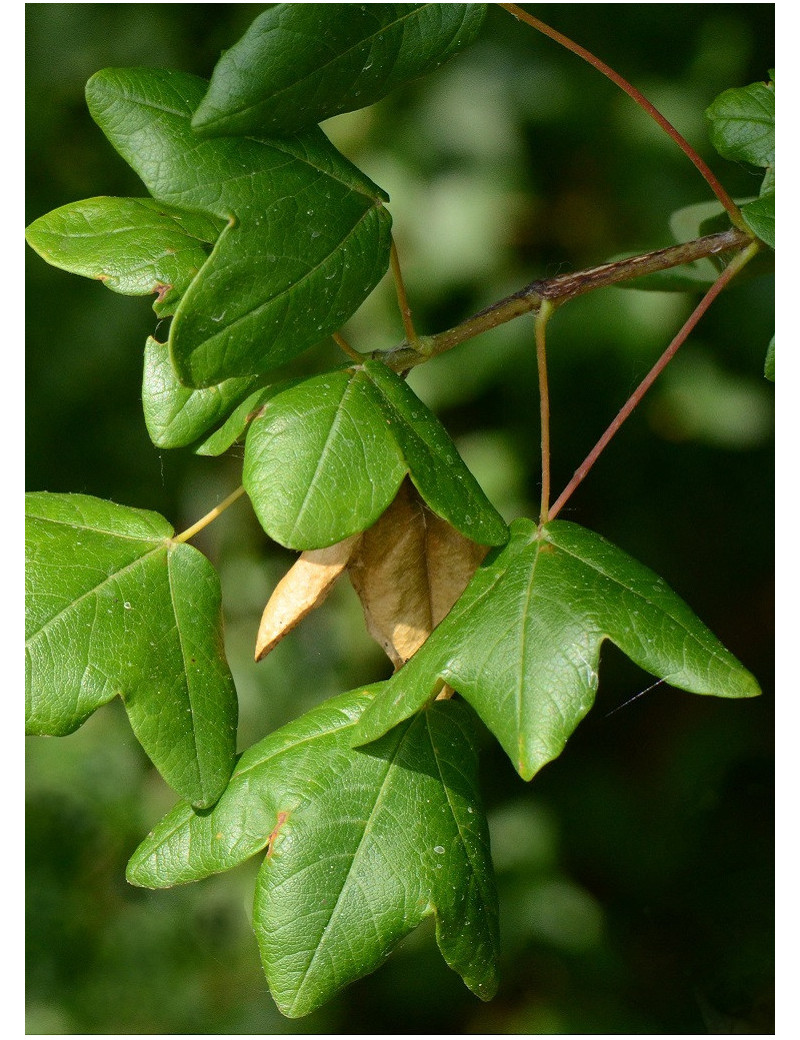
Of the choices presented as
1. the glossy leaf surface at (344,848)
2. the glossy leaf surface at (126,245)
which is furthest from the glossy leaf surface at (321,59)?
the glossy leaf surface at (344,848)

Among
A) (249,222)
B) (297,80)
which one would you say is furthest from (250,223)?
(297,80)

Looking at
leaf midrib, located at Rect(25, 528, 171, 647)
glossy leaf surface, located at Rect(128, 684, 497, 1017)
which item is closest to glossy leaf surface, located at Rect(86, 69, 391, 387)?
leaf midrib, located at Rect(25, 528, 171, 647)

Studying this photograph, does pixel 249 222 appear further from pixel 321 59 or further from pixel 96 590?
pixel 96 590

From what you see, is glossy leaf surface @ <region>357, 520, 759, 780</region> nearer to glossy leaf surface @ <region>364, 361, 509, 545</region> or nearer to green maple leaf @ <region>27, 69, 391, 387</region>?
glossy leaf surface @ <region>364, 361, 509, 545</region>

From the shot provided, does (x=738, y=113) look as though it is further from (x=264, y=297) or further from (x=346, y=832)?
(x=346, y=832)

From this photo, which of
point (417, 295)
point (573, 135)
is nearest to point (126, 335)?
point (417, 295)

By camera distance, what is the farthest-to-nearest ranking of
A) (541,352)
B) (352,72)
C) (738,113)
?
(738,113) → (541,352) → (352,72)

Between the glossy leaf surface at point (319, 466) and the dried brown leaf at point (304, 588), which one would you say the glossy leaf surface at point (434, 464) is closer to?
the glossy leaf surface at point (319, 466)

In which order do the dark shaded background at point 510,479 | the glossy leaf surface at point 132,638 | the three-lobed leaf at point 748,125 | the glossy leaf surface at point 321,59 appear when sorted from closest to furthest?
the glossy leaf surface at point 321,59 → the glossy leaf surface at point 132,638 → the three-lobed leaf at point 748,125 → the dark shaded background at point 510,479
